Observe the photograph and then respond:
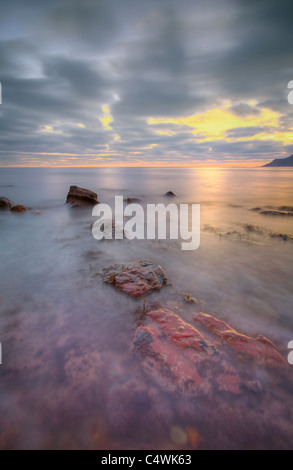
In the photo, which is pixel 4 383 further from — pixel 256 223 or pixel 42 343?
pixel 256 223

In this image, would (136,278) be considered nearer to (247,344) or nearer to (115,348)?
(115,348)

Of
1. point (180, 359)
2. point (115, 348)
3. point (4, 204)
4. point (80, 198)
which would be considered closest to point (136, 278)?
point (115, 348)

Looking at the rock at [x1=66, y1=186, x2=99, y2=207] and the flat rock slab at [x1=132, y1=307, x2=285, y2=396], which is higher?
the rock at [x1=66, y1=186, x2=99, y2=207]

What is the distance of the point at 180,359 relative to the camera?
218 centimetres

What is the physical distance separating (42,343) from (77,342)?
44 cm

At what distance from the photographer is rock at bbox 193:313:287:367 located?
2209 mm

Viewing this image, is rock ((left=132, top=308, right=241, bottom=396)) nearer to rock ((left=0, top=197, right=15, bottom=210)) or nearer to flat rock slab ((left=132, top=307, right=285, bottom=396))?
flat rock slab ((left=132, top=307, right=285, bottom=396))

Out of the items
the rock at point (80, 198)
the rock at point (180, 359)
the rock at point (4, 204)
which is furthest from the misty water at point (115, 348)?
the rock at point (80, 198)

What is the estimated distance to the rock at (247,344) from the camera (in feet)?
7.25

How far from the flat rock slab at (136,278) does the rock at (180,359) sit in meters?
0.78

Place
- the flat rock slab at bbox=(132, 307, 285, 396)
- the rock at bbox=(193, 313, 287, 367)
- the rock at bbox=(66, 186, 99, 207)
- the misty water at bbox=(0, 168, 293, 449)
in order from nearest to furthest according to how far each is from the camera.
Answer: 1. the misty water at bbox=(0, 168, 293, 449)
2. the flat rock slab at bbox=(132, 307, 285, 396)
3. the rock at bbox=(193, 313, 287, 367)
4. the rock at bbox=(66, 186, 99, 207)

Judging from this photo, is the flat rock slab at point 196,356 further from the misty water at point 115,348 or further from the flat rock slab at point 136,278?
the flat rock slab at point 136,278

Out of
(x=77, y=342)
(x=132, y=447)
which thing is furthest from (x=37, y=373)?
(x=132, y=447)

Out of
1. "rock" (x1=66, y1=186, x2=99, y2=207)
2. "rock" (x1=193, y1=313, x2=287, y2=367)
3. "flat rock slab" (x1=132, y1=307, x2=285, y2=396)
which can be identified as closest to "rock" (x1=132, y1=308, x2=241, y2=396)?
"flat rock slab" (x1=132, y1=307, x2=285, y2=396)
